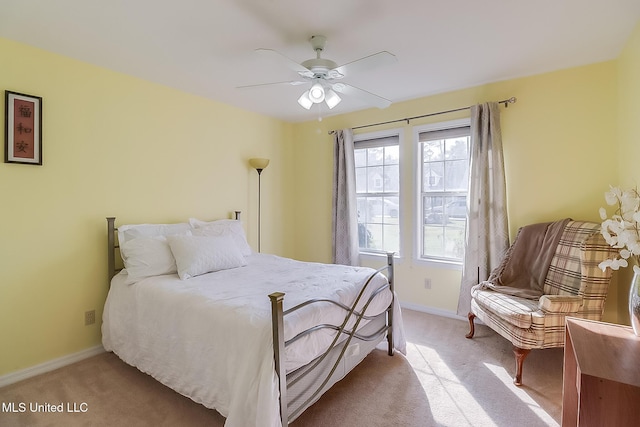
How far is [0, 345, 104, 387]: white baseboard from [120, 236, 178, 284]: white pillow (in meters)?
0.81

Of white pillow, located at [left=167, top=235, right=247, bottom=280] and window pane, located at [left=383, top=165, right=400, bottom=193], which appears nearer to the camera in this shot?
white pillow, located at [left=167, top=235, right=247, bottom=280]

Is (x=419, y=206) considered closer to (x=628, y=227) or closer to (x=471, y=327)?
(x=471, y=327)

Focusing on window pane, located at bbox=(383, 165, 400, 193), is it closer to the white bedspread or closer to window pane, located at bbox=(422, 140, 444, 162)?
window pane, located at bbox=(422, 140, 444, 162)

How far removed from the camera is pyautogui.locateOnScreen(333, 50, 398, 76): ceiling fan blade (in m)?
1.89

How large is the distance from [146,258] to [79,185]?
87cm

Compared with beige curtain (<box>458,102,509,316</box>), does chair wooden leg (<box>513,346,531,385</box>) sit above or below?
below

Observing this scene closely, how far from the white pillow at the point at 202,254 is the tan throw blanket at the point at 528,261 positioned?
92.4 inches

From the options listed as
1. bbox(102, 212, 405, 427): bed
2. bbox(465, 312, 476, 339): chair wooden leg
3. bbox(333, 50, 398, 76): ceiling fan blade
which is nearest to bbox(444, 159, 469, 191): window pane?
bbox(465, 312, 476, 339): chair wooden leg

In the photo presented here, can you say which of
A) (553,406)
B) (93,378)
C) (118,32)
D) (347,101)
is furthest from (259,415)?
(347,101)

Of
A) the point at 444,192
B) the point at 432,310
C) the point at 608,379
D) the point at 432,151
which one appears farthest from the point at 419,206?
the point at 608,379

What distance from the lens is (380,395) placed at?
6.90 ft

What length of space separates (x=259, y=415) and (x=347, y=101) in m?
3.26

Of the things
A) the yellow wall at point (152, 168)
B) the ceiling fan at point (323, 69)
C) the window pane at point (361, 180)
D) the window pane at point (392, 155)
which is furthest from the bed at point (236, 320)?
the window pane at point (392, 155)

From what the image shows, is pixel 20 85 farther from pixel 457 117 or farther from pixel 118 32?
pixel 457 117
